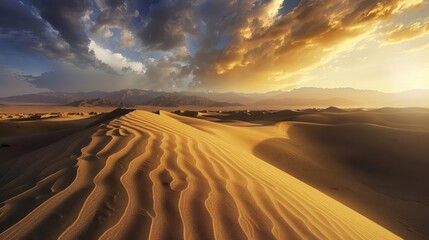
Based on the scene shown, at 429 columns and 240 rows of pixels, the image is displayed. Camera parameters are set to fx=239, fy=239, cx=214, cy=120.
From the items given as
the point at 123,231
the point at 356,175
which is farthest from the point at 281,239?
the point at 356,175

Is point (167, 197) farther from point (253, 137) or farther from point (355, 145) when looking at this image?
point (355, 145)

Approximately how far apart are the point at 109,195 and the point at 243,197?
4.41ft

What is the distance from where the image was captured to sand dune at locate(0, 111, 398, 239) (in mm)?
1766

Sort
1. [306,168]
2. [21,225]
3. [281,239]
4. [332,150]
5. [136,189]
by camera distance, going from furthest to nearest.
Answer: [332,150]
[306,168]
[136,189]
[281,239]
[21,225]

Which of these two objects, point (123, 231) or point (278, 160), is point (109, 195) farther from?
point (278, 160)

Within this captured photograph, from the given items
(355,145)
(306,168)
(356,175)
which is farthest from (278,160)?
(355,145)

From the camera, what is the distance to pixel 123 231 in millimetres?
1710

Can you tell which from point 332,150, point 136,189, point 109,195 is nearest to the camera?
point 109,195

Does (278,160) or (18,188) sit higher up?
(18,188)

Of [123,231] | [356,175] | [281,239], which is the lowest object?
[356,175]

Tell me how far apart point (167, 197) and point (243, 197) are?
83cm

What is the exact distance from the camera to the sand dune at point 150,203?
1.77 m

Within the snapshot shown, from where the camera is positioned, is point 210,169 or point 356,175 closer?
point 210,169

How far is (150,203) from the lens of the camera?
2129 millimetres
